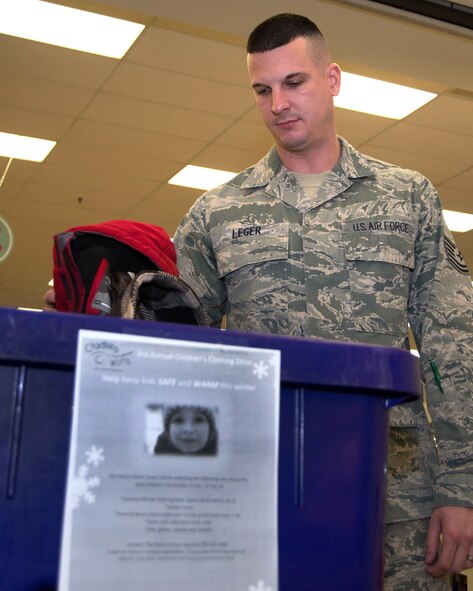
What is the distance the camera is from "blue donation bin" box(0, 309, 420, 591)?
76 cm

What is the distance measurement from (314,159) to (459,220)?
5.57 meters

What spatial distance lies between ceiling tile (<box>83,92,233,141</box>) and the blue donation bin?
424 cm

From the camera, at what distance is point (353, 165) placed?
5.58ft

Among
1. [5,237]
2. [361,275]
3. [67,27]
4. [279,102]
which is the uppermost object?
[67,27]

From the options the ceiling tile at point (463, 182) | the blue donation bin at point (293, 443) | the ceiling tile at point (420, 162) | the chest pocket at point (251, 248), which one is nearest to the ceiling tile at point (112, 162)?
the ceiling tile at point (420, 162)

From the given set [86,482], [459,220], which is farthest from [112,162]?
[86,482]

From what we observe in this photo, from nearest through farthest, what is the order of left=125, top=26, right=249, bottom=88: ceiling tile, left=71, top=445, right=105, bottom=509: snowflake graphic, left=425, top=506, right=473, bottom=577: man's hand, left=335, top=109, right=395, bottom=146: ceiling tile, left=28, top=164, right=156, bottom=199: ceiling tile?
1. left=71, top=445, right=105, bottom=509: snowflake graphic
2. left=425, top=506, right=473, bottom=577: man's hand
3. left=125, top=26, right=249, bottom=88: ceiling tile
4. left=335, top=109, right=395, bottom=146: ceiling tile
5. left=28, top=164, right=156, bottom=199: ceiling tile

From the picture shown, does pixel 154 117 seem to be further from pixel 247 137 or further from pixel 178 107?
pixel 247 137

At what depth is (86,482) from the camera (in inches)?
28.2

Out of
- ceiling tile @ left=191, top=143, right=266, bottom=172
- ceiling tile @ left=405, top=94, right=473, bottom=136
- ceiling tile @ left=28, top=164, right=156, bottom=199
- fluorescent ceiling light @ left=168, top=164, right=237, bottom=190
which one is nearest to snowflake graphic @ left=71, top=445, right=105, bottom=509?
ceiling tile @ left=405, top=94, right=473, bottom=136

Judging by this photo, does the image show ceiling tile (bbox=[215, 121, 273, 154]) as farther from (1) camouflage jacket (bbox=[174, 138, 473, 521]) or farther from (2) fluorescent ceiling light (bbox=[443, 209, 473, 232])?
(1) camouflage jacket (bbox=[174, 138, 473, 521])

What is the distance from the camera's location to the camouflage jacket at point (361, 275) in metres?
1.50

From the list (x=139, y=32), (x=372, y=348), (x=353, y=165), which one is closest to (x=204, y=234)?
(x=353, y=165)

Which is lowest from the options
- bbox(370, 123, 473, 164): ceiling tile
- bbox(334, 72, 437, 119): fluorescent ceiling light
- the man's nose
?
the man's nose
